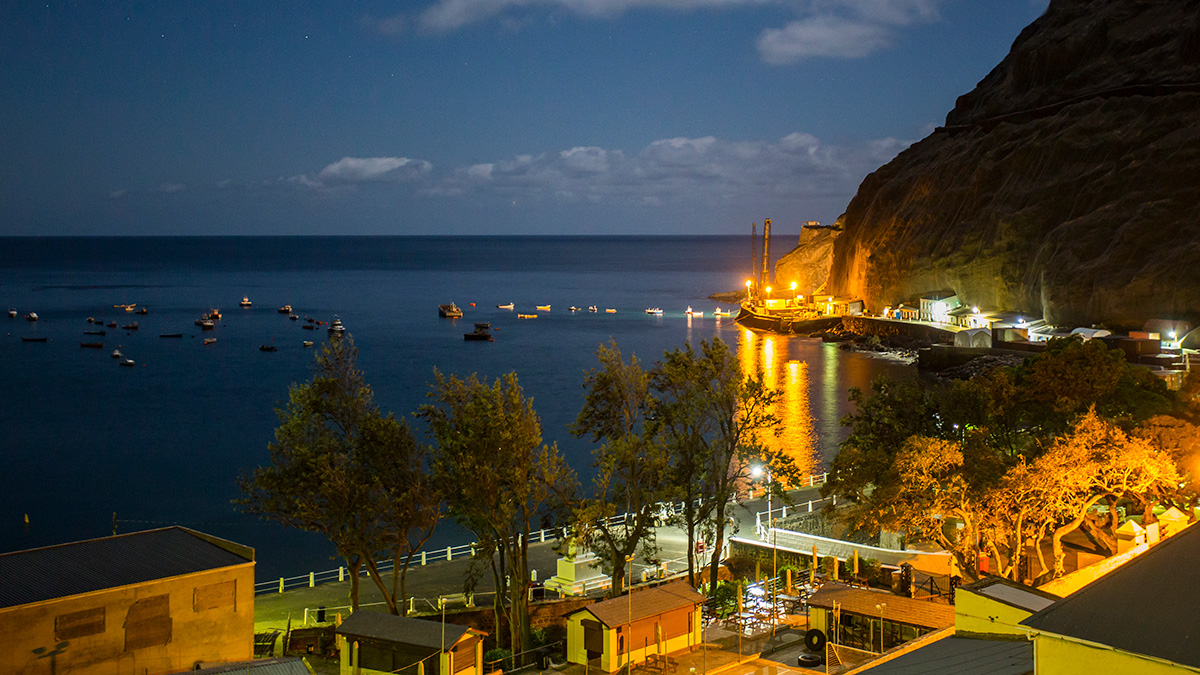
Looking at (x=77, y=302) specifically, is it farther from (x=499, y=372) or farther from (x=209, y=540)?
(x=209, y=540)

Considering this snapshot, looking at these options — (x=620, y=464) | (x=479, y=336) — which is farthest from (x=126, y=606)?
(x=479, y=336)

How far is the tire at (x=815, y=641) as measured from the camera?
17312 millimetres

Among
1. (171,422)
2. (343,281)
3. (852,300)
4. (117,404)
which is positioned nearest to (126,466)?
(171,422)

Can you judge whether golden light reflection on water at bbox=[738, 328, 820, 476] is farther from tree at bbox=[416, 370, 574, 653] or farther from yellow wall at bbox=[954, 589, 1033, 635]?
yellow wall at bbox=[954, 589, 1033, 635]

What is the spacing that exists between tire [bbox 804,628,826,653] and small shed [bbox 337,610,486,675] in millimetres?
5831

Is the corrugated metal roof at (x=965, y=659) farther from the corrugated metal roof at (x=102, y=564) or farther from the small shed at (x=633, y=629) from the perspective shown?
the corrugated metal roof at (x=102, y=564)

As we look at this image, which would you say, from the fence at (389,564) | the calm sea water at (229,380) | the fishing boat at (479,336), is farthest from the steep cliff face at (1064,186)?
the fence at (389,564)

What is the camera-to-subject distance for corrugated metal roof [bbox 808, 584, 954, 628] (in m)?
17.1

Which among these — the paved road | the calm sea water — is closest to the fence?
the paved road

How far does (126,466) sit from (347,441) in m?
30.2

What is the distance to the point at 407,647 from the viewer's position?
16.9m

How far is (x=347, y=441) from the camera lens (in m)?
23.2

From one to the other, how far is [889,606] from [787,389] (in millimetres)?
51582

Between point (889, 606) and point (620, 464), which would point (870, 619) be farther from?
point (620, 464)
